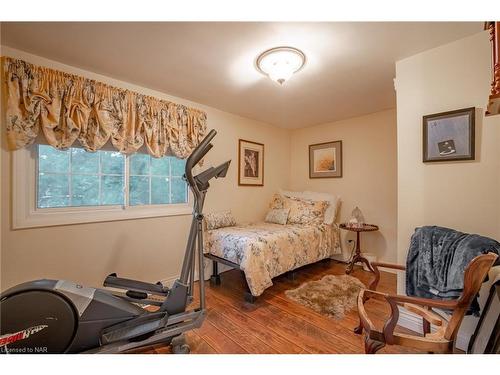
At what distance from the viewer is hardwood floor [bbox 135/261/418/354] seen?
1516mm

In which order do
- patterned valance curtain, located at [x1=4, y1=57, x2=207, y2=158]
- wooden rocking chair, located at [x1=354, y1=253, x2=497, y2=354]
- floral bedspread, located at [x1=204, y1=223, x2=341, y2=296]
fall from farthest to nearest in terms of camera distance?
1. floral bedspread, located at [x1=204, y1=223, x2=341, y2=296]
2. patterned valance curtain, located at [x1=4, y1=57, x2=207, y2=158]
3. wooden rocking chair, located at [x1=354, y1=253, x2=497, y2=354]

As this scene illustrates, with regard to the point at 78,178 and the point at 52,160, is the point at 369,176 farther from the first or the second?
the point at 52,160

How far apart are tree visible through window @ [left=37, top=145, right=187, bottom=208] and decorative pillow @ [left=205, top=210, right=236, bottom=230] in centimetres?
43

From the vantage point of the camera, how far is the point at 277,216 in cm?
327

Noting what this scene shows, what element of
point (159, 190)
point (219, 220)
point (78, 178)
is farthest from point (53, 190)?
point (219, 220)

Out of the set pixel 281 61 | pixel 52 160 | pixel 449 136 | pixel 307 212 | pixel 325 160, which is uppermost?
pixel 281 61

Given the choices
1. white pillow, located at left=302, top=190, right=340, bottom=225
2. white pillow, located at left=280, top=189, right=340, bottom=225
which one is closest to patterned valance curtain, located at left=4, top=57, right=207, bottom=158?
white pillow, located at left=280, top=189, right=340, bottom=225

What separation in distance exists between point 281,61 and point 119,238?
2.22 metres

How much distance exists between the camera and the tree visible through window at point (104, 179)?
6.21 feet

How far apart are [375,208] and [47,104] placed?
3886 millimetres

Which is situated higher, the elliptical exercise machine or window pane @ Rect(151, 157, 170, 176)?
window pane @ Rect(151, 157, 170, 176)

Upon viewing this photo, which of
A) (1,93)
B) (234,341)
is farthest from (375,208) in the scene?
(1,93)

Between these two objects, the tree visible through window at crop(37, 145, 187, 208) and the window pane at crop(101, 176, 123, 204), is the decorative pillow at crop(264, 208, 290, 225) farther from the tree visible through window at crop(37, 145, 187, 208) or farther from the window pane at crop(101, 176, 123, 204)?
the window pane at crop(101, 176, 123, 204)
